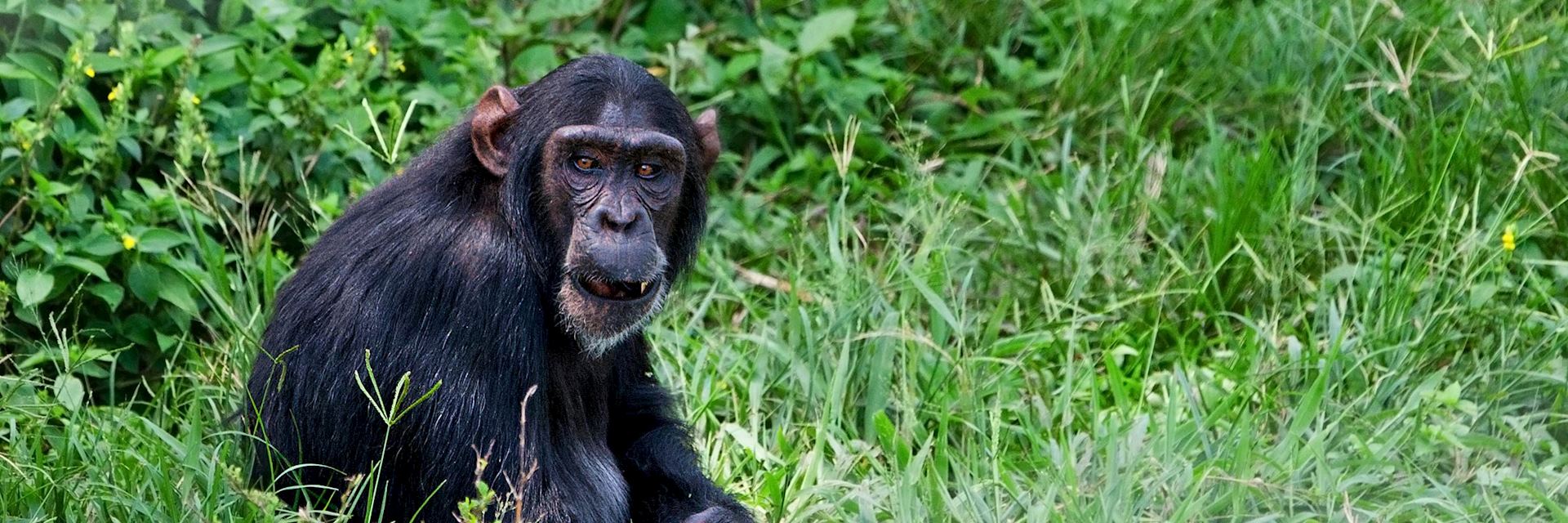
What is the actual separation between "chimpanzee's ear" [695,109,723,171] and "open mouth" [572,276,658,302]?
2.08 ft

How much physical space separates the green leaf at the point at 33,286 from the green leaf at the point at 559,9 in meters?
2.74

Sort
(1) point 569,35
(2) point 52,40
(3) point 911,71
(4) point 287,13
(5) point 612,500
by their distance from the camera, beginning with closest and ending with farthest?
(5) point 612,500, (2) point 52,40, (4) point 287,13, (1) point 569,35, (3) point 911,71

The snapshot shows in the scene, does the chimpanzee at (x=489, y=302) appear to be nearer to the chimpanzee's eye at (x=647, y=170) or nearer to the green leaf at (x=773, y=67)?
the chimpanzee's eye at (x=647, y=170)

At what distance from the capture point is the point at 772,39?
29.4 ft

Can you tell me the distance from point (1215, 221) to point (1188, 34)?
164 centimetres

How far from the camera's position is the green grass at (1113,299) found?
19.5 feet

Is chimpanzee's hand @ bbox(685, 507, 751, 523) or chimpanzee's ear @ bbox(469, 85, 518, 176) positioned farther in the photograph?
chimpanzee's hand @ bbox(685, 507, 751, 523)

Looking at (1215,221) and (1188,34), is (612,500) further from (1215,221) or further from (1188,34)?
(1188,34)

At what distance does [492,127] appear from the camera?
5465 millimetres

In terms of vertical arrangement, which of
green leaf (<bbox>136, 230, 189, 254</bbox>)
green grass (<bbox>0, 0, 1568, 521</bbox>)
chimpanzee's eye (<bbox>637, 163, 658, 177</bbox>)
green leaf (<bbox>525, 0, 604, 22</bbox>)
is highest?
chimpanzee's eye (<bbox>637, 163, 658, 177</bbox>)

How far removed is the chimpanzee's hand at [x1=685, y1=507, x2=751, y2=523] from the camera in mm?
5762

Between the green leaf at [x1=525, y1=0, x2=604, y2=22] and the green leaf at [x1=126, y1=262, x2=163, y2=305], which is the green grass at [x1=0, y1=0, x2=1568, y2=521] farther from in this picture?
the green leaf at [x1=525, y1=0, x2=604, y2=22]

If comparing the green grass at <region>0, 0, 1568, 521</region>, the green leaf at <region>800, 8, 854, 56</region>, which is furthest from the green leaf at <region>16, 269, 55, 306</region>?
the green leaf at <region>800, 8, 854, 56</region>

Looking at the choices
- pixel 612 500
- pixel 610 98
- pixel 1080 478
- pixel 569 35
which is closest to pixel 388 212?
pixel 610 98
